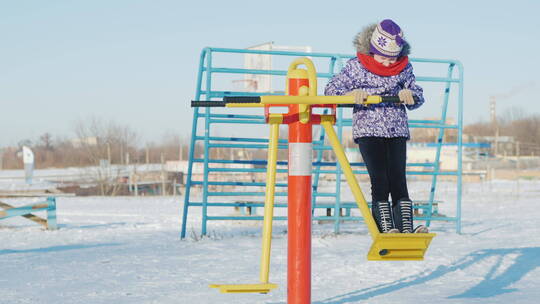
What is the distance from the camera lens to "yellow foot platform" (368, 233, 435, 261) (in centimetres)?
334

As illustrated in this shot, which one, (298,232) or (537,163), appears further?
(537,163)

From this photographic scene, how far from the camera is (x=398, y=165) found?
382 cm

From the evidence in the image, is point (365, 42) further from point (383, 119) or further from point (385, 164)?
point (385, 164)

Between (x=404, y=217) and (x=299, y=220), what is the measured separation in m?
0.88

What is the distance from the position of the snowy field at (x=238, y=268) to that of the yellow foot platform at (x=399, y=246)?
1.34m

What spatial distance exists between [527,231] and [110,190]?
94.1 ft

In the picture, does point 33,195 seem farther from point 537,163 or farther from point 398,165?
point 537,163

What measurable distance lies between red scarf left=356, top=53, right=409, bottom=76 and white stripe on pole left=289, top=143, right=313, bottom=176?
2.77 ft

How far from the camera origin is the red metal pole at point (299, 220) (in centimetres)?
313

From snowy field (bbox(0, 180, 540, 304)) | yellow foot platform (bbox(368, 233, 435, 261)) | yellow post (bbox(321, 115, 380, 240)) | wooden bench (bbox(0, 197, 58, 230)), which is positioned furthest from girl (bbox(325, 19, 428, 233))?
wooden bench (bbox(0, 197, 58, 230))

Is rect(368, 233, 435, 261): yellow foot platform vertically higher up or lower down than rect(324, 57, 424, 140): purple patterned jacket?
lower down

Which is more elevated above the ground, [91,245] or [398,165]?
[398,165]

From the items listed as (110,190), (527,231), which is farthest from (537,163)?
(527,231)

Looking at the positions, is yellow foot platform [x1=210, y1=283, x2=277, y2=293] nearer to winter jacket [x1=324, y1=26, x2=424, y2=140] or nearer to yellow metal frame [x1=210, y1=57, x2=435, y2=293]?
yellow metal frame [x1=210, y1=57, x2=435, y2=293]
